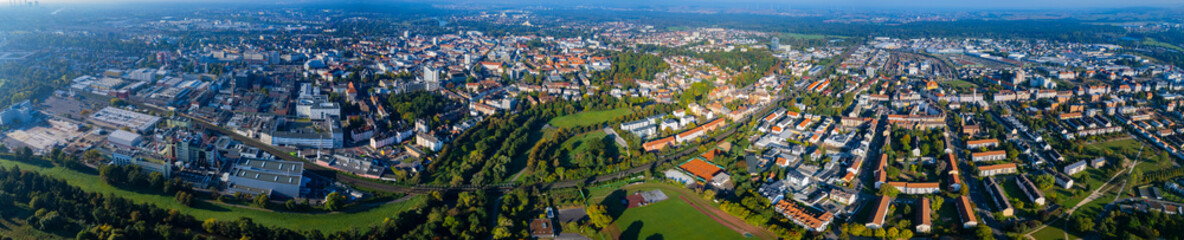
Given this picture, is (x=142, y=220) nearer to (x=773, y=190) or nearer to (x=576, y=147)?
(x=576, y=147)

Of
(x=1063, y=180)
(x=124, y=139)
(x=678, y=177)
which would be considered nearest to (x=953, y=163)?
(x=1063, y=180)

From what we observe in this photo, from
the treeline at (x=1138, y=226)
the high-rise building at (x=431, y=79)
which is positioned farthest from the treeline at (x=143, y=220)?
the high-rise building at (x=431, y=79)

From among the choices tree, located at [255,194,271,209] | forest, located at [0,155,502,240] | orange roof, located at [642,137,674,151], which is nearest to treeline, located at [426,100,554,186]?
forest, located at [0,155,502,240]

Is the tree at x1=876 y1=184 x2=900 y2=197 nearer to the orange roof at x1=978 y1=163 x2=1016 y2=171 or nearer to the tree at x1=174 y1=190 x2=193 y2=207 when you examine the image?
the orange roof at x1=978 y1=163 x2=1016 y2=171

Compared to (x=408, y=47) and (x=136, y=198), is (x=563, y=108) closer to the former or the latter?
(x=136, y=198)

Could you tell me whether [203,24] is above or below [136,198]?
above

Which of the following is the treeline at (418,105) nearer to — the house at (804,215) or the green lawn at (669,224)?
the green lawn at (669,224)

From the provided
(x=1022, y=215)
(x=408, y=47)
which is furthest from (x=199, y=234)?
(x=408, y=47)
